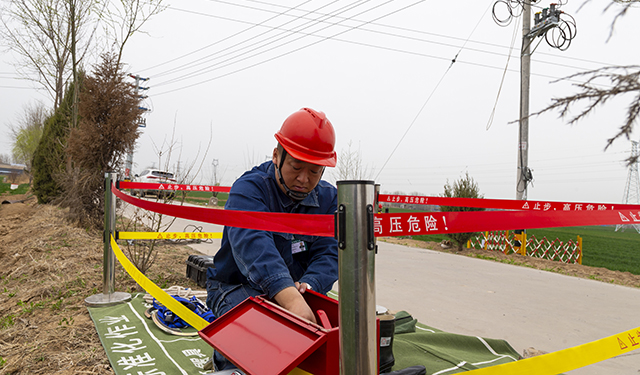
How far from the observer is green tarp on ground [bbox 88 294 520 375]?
2.63 meters

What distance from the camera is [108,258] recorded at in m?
3.82

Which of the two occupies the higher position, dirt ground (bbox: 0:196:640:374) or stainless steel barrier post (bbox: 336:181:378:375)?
stainless steel barrier post (bbox: 336:181:378:375)

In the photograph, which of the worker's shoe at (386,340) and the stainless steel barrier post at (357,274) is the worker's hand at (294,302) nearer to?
the stainless steel barrier post at (357,274)

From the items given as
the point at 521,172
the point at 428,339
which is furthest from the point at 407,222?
the point at 521,172

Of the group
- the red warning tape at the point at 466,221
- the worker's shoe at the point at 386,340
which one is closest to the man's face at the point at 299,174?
the red warning tape at the point at 466,221

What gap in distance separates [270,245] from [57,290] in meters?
3.88

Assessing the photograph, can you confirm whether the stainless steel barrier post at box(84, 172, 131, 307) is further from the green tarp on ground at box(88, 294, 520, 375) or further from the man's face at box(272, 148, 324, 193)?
the man's face at box(272, 148, 324, 193)

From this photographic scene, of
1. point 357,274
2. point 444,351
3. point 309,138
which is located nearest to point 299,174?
point 309,138

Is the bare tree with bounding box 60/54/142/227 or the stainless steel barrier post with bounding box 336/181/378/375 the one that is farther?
the bare tree with bounding box 60/54/142/227

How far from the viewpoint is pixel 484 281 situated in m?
6.20

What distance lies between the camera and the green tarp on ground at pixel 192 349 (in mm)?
2629

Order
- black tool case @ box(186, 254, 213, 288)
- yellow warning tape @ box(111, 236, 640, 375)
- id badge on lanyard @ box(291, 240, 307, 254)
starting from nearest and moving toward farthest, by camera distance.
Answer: yellow warning tape @ box(111, 236, 640, 375)
id badge on lanyard @ box(291, 240, 307, 254)
black tool case @ box(186, 254, 213, 288)

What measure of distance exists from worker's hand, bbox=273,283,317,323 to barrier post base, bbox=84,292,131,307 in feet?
9.81

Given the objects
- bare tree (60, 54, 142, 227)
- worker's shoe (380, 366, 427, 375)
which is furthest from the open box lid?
bare tree (60, 54, 142, 227)
